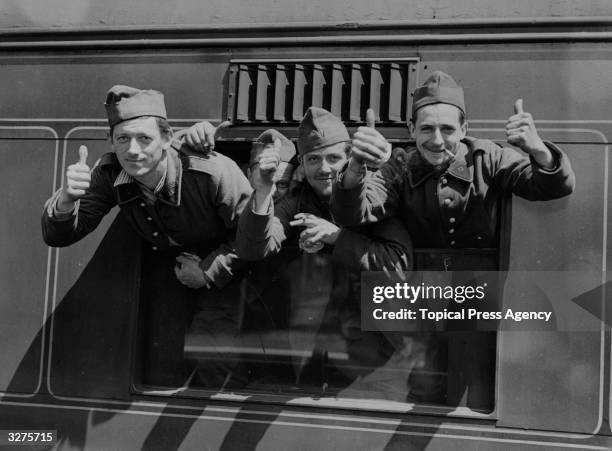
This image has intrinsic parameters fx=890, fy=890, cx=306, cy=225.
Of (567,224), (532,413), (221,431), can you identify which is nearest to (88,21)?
(221,431)

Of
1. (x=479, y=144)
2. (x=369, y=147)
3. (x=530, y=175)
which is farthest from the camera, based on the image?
(x=479, y=144)

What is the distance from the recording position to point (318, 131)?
3.06 metres

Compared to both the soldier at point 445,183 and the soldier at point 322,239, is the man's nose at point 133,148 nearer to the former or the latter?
the soldier at point 322,239

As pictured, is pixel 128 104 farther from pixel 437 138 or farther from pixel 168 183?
pixel 437 138

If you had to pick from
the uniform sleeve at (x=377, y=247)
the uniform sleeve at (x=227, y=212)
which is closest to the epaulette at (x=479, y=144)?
the uniform sleeve at (x=377, y=247)

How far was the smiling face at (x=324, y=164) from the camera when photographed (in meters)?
3.08

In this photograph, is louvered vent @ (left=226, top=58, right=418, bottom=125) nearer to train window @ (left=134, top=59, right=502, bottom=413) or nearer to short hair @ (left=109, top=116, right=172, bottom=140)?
train window @ (left=134, top=59, right=502, bottom=413)

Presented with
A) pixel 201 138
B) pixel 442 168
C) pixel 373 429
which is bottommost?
pixel 373 429

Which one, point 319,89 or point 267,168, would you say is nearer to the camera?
point 267,168

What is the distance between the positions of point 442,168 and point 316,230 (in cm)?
48

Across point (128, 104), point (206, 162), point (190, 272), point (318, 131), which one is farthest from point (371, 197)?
point (128, 104)

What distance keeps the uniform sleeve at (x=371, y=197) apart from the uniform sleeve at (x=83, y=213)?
0.90 m

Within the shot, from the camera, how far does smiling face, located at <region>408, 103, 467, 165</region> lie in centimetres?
294

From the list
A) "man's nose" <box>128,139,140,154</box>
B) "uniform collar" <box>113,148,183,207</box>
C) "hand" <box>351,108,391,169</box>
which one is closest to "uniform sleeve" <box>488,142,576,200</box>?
"hand" <box>351,108,391,169</box>
